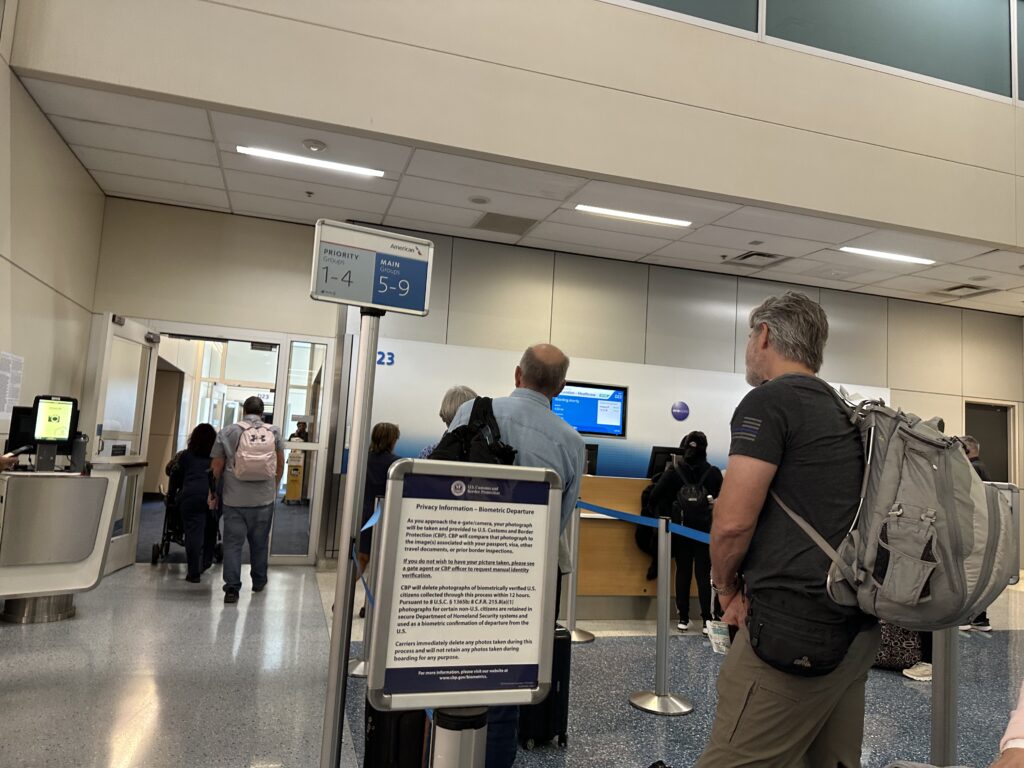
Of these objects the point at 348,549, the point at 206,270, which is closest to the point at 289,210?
the point at 206,270

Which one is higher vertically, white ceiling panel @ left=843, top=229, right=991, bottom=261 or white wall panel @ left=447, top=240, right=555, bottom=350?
white ceiling panel @ left=843, top=229, right=991, bottom=261

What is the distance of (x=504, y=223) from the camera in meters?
6.71

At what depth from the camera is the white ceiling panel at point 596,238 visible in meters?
6.77

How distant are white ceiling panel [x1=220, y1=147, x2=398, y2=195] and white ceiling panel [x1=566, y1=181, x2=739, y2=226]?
5.22 ft

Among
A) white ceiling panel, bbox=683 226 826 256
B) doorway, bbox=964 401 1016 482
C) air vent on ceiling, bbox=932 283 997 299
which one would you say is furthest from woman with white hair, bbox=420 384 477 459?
doorway, bbox=964 401 1016 482

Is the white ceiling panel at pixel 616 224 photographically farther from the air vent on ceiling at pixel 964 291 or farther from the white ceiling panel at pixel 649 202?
the air vent on ceiling at pixel 964 291

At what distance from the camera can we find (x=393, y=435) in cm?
502

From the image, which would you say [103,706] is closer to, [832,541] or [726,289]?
[832,541]

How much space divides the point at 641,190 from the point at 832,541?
14.9ft

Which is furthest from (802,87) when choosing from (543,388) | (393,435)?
(543,388)

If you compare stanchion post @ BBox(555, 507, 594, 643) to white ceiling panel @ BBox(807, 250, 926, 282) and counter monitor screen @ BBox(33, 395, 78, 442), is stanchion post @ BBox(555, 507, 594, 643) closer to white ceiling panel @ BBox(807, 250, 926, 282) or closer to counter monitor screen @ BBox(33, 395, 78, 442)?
counter monitor screen @ BBox(33, 395, 78, 442)

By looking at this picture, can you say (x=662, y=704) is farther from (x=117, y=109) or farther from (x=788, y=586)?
(x=117, y=109)

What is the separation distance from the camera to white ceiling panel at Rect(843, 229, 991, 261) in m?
6.34

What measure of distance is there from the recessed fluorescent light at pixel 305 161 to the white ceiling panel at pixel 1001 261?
5667mm
